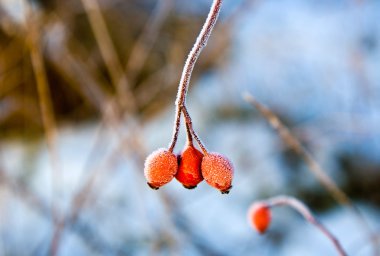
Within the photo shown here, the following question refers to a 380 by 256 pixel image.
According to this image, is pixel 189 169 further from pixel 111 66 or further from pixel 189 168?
pixel 111 66

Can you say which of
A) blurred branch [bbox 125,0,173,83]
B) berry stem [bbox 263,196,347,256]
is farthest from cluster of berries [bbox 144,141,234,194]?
blurred branch [bbox 125,0,173,83]

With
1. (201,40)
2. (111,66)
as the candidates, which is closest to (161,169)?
(201,40)

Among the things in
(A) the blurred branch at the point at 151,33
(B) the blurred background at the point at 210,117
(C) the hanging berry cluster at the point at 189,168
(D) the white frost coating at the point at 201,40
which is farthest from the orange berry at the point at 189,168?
(B) the blurred background at the point at 210,117

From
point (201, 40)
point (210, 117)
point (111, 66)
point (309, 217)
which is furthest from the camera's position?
point (210, 117)

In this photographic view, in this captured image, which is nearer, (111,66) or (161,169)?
(161,169)

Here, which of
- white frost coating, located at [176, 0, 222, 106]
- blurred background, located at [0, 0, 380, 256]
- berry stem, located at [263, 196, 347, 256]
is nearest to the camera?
white frost coating, located at [176, 0, 222, 106]

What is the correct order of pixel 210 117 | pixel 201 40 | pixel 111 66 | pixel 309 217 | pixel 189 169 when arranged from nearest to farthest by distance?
pixel 201 40
pixel 189 169
pixel 309 217
pixel 111 66
pixel 210 117

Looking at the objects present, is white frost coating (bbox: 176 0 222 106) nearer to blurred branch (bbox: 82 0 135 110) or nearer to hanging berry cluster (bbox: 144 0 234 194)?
hanging berry cluster (bbox: 144 0 234 194)

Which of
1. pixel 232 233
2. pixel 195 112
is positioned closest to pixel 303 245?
pixel 232 233
